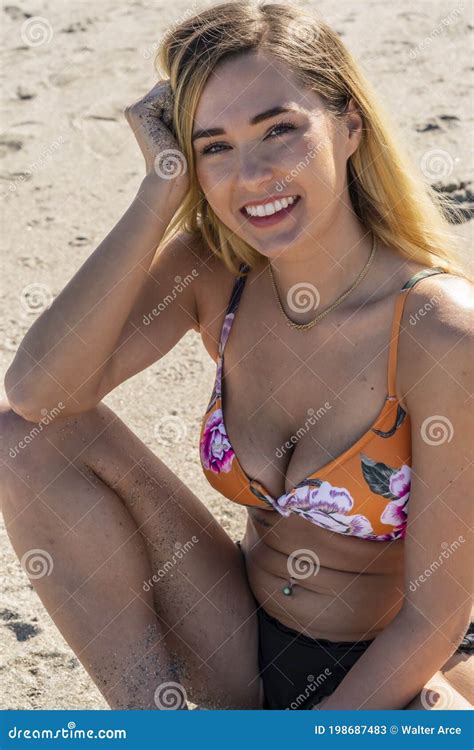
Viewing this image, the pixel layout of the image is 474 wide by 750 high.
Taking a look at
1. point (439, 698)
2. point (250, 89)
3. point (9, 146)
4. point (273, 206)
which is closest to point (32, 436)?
point (273, 206)

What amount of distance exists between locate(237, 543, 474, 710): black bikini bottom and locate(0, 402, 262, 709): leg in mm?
55

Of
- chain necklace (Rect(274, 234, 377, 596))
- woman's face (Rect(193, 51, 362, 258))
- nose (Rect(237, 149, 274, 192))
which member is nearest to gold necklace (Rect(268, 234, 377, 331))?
chain necklace (Rect(274, 234, 377, 596))

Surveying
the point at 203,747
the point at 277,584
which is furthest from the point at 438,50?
the point at 203,747

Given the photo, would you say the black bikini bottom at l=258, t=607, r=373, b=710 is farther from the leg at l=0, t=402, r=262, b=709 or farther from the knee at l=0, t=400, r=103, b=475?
the knee at l=0, t=400, r=103, b=475

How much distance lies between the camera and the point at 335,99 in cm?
242

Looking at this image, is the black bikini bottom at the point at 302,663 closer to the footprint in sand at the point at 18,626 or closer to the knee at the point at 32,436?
the knee at the point at 32,436

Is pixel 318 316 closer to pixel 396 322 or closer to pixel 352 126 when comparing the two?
pixel 396 322

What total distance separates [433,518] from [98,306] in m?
0.83

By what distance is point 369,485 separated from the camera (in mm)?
2340

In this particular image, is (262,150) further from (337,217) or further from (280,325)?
(280,325)

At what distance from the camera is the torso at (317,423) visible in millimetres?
2393

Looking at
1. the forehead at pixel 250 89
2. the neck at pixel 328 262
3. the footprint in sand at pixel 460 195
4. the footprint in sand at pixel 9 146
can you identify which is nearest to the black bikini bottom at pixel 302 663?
the neck at pixel 328 262

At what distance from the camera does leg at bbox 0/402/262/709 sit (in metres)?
2.51

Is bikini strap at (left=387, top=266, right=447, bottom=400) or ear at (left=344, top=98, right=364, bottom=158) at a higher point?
ear at (left=344, top=98, right=364, bottom=158)
